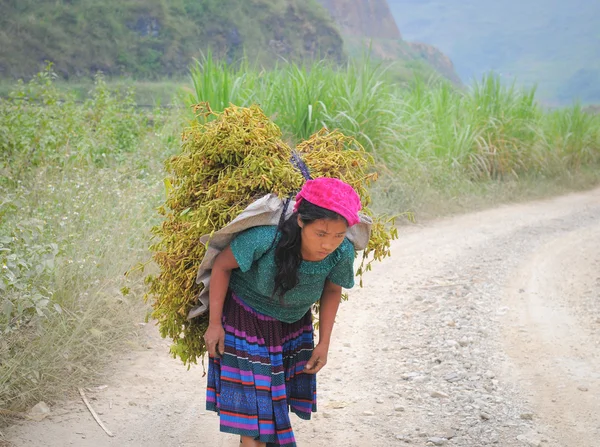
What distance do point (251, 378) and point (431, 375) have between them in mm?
1752

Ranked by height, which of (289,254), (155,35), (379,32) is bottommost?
(379,32)

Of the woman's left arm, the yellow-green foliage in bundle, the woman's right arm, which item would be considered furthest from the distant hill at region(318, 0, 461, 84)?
the woman's right arm

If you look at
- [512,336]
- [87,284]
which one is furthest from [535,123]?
[87,284]

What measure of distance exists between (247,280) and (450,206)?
6763 mm

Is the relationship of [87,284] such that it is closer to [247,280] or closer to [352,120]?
[247,280]

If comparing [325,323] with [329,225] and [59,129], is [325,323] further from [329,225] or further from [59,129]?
[59,129]

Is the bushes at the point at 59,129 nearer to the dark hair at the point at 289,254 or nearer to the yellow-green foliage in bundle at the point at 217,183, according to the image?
the yellow-green foliage in bundle at the point at 217,183

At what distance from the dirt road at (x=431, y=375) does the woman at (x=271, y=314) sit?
0.67 meters

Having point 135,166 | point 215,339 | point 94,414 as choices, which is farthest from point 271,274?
point 135,166

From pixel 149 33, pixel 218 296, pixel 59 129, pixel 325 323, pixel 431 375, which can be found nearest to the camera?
pixel 218 296

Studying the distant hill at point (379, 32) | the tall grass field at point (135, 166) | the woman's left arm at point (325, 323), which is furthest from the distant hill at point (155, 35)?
the woman's left arm at point (325, 323)

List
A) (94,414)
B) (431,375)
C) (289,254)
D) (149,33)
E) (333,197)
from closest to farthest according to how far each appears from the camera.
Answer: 1. (333,197)
2. (289,254)
3. (94,414)
4. (431,375)
5. (149,33)

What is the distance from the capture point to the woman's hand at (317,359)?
253 cm

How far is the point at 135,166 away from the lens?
6.86 meters
